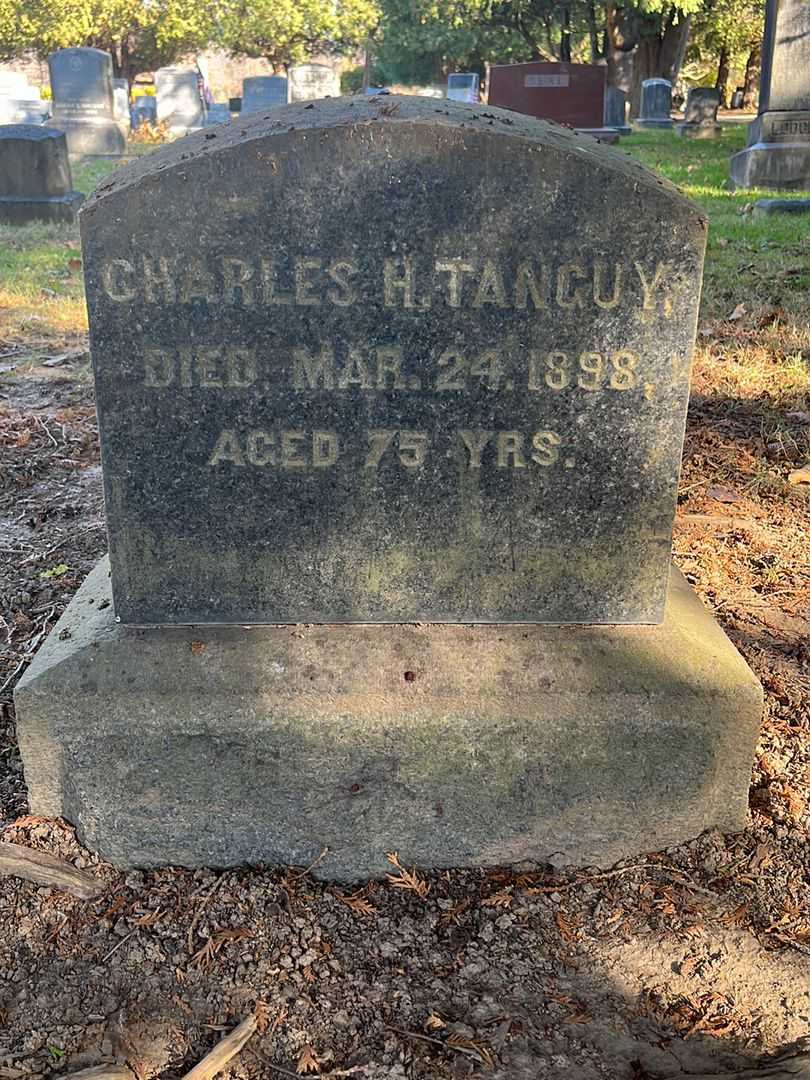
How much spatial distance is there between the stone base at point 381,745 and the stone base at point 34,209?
10479 millimetres

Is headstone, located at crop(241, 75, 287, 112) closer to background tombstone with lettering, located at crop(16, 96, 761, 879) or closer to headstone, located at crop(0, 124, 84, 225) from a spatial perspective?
headstone, located at crop(0, 124, 84, 225)

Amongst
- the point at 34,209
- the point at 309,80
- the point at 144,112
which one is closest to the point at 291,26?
the point at 309,80

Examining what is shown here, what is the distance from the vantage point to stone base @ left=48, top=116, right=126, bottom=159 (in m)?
18.7

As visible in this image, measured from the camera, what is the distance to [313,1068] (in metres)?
1.82

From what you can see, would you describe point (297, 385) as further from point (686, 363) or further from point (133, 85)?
point (133, 85)

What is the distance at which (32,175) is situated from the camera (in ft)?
37.7

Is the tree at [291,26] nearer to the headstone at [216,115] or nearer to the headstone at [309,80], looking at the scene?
the headstone at [216,115]

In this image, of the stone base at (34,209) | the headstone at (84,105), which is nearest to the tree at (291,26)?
the headstone at (84,105)

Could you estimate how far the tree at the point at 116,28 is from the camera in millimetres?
36188

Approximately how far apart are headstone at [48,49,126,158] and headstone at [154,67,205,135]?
7.69 m

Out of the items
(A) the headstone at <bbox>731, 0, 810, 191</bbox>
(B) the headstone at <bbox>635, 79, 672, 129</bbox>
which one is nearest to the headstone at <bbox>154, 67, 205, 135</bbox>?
(B) the headstone at <bbox>635, 79, 672, 129</bbox>

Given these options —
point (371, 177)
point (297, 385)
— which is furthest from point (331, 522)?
point (371, 177)

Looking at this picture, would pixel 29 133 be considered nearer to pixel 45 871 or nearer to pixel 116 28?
pixel 45 871

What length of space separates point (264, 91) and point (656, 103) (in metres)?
11.2
